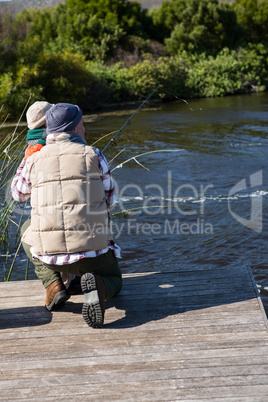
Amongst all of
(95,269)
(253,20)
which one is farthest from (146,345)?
(253,20)

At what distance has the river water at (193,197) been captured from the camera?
5.42 metres

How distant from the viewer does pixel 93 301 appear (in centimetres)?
271

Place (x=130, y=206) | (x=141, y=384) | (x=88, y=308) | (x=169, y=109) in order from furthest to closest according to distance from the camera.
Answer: (x=169, y=109), (x=130, y=206), (x=88, y=308), (x=141, y=384)

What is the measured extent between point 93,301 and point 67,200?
1.84 feet

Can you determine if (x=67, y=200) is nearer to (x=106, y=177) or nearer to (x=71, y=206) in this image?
(x=71, y=206)

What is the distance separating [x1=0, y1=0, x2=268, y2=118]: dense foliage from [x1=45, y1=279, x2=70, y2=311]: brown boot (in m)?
14.6

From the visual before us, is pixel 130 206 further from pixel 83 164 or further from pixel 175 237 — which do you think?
pixel 83 164

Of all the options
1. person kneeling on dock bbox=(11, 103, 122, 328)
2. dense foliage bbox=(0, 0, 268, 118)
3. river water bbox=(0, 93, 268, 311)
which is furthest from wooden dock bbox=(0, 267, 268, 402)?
dense foliage bbox=(0, 0, 268, 118)

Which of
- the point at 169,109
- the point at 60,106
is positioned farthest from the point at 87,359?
the point at 169,109

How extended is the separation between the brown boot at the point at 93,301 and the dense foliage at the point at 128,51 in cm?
1493

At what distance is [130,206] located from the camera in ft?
24.0

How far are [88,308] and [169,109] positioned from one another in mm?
16616

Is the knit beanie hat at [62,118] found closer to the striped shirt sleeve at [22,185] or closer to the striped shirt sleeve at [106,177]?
the striped shirt sleeve at [106,177]

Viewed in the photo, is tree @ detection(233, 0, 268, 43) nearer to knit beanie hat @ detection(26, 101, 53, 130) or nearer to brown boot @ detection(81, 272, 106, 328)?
knit beanie hat @ detection(26, 101, 53, 130)
